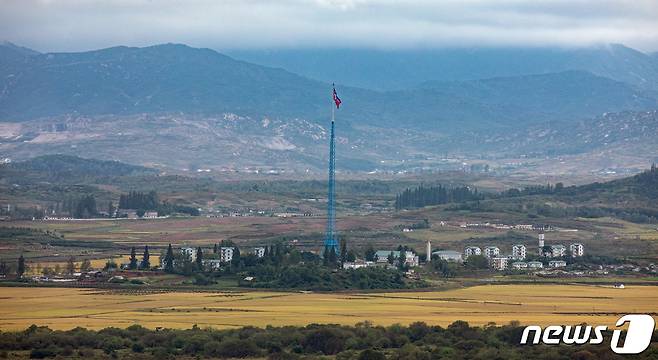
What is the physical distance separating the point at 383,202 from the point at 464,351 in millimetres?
125085

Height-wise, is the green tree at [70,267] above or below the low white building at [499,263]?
below

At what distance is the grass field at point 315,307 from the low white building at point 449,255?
17815 millimetres

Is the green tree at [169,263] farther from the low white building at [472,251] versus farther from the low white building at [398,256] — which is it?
the low white building at [472,251]

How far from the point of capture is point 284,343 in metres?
69.9

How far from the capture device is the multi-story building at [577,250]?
4803 inches

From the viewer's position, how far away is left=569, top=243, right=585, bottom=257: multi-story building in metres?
122

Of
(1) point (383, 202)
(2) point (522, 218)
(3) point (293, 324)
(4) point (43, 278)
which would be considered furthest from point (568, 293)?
(1) point (383, 202)

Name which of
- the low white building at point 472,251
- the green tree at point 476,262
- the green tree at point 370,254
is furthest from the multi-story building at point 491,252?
the green tree at point 370,254

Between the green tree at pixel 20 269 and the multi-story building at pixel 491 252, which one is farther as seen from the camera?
the multi-story building at pixel 491 252

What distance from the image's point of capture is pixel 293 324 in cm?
7600

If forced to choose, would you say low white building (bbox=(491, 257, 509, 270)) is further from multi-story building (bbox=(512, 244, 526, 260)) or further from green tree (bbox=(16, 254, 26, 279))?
green tree (bbox=(16, 254, 26, 279))

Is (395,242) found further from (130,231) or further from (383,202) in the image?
(383,202)

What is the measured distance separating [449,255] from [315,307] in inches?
1357

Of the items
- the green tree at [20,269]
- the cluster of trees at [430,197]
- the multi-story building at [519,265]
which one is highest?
Result: the cluster of trees at [430,197]
